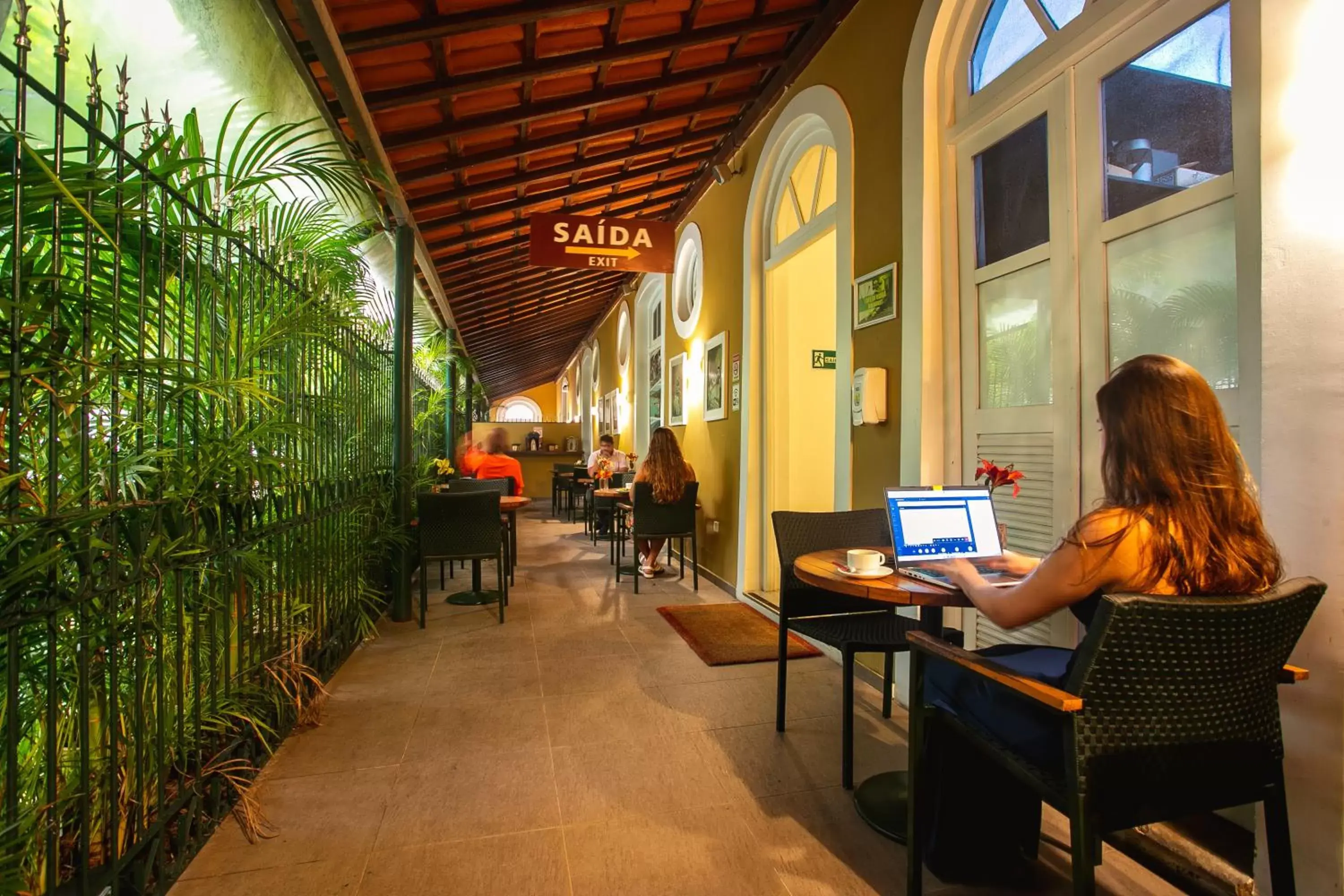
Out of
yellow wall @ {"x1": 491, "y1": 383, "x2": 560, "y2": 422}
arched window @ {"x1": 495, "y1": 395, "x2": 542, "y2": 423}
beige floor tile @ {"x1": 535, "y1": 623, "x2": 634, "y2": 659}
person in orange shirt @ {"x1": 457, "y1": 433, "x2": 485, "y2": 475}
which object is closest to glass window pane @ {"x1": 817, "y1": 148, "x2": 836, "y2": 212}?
beige floor tile @ {"x1": 535, "y1": 623, "x2": 634, "y2": 659}

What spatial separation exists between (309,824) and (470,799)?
47 centimetres

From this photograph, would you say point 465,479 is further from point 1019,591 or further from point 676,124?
point 1019,591

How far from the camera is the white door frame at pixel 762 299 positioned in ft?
11.2

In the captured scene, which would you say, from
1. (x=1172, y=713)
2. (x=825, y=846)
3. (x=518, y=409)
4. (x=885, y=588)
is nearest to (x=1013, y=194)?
(x=885, y=588)

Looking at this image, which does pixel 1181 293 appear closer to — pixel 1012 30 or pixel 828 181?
pixel 1012 30

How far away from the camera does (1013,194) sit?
2.48 meters

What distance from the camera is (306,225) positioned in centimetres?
262

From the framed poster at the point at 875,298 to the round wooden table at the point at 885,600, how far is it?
1.29 metres

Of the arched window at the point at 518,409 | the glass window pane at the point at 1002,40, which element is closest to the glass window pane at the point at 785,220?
the glass window pane at the point at 1002,40

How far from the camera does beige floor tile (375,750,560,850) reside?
1.93 meters

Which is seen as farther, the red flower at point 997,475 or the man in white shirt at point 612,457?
the man in white shirt at point 612,457

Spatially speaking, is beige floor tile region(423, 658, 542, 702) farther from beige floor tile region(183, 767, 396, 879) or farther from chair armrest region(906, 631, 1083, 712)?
chair armrest region(906, 631, 1083, 712)

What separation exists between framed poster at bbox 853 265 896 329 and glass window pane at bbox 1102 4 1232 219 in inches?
39.7

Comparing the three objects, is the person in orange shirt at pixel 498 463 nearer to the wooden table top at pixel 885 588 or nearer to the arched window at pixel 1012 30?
the wooden table top at pixel 885 588
